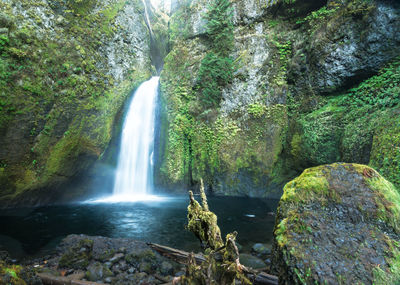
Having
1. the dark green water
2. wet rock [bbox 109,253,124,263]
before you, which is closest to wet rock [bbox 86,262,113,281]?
wet rock [bbox 109,253,124,263]

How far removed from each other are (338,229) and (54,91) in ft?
34.9

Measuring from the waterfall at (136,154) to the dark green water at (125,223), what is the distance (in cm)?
289

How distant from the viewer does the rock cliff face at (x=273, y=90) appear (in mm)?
7555

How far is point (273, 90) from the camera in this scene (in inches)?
458

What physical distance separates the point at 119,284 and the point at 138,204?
774 centimetres

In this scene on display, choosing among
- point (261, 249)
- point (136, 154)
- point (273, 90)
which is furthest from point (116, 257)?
point (273, 90)

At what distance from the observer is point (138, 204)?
35.6ft

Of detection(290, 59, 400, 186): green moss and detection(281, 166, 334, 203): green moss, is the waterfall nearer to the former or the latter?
detection(290, 59, 400, 186): green moss

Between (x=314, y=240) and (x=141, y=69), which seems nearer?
(x=314, y=240)

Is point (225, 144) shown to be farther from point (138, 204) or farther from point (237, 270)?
point (237, 270)


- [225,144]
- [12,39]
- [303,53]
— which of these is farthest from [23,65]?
[303,53]

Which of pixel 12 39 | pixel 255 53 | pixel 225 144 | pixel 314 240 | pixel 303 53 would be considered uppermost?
pixel 255 53

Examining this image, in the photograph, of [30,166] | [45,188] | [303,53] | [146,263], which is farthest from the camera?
[303,53]

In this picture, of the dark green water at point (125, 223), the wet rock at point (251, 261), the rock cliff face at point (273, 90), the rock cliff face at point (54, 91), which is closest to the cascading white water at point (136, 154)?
the rock cliff face at point (273, 90)
